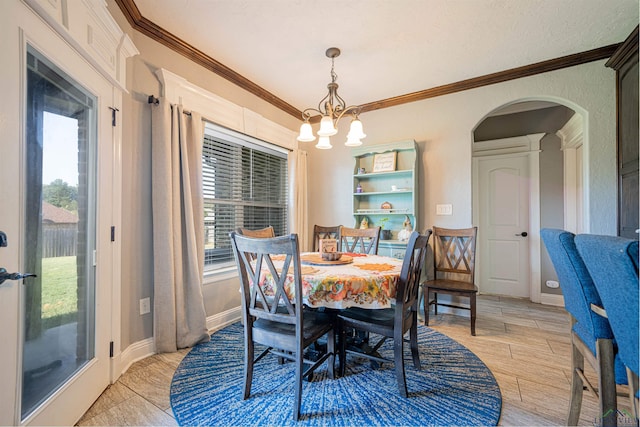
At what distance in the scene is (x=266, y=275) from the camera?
5.58ft

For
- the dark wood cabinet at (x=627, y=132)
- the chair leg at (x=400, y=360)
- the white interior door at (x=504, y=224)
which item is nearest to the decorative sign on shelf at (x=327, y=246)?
the chair leg at (x=400, y=360)

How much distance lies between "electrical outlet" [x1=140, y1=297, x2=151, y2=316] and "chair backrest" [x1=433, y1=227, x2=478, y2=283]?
2863mm

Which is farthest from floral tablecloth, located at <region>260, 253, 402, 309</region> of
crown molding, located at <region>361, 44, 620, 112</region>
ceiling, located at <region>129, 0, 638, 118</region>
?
crown molding, located at <region>361, 44, 620, 112</region>

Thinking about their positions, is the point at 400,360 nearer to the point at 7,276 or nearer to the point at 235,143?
the point at 7,276

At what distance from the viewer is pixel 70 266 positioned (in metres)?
1.51

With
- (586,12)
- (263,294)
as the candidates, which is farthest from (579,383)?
(586,12)

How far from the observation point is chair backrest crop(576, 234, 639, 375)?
86 centimetres

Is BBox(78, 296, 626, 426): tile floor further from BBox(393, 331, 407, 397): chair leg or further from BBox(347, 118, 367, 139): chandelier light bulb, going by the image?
BBox(347, 118, 367, 139): chandelier light bulb

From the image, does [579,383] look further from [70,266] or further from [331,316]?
[70,266]

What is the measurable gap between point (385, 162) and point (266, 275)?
2481 millimetres

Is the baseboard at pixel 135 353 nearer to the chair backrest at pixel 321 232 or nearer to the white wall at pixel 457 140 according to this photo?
the chair backrest at pixel 321 232

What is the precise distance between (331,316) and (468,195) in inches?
91.6

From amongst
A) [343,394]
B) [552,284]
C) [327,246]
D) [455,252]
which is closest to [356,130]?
[327,246]

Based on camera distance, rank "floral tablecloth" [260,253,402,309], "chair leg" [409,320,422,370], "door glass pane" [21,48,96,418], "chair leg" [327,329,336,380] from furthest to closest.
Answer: "chair leg" [409,320,422,370] < "chair leg" [327,329,336,380] < "floral tablecloth" [260,253,402,309] < "door glass pane" [21,48,96,418]
